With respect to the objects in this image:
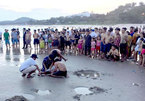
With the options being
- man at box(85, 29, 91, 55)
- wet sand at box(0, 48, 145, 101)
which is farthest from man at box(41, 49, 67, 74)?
man at box(85, 29, 91, 55)

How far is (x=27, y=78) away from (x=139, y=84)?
476 cm

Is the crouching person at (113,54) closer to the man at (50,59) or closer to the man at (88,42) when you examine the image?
the man at (88,42)

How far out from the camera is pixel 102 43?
1341 centimetres

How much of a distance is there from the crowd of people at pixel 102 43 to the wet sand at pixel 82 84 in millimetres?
1582

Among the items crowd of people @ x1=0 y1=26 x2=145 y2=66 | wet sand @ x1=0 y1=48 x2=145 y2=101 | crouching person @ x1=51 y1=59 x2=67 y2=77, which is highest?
crowd of people @ x1=0 y1=26 x2=145 y2=66

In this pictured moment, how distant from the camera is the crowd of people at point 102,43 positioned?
502 inches

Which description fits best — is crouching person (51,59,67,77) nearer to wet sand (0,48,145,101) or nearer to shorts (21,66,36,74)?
wet sand (0,48,145,101)

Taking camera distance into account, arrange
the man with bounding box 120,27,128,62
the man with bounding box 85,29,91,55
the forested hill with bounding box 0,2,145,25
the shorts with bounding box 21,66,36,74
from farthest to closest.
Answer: the forested hill with bounding box 0,2,145,25, the man with bounding box 85,29,91,55, the man with bounding box 120,27,128,62, the shorts with bounding box 21,66,36,74

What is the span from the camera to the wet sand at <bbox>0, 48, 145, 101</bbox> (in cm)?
682

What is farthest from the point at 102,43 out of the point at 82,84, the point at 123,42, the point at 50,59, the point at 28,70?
the point at 28,70

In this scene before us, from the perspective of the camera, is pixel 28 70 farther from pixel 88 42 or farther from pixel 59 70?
pixel 88 42

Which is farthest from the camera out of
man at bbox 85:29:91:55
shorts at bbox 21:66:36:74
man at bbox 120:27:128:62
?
man at bbox 85:29:91:55

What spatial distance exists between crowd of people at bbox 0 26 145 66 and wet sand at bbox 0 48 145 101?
5.19 ft

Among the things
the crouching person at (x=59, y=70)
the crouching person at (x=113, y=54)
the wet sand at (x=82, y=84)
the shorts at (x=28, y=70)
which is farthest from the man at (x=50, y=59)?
the crouching person at (x=113, y=54)
